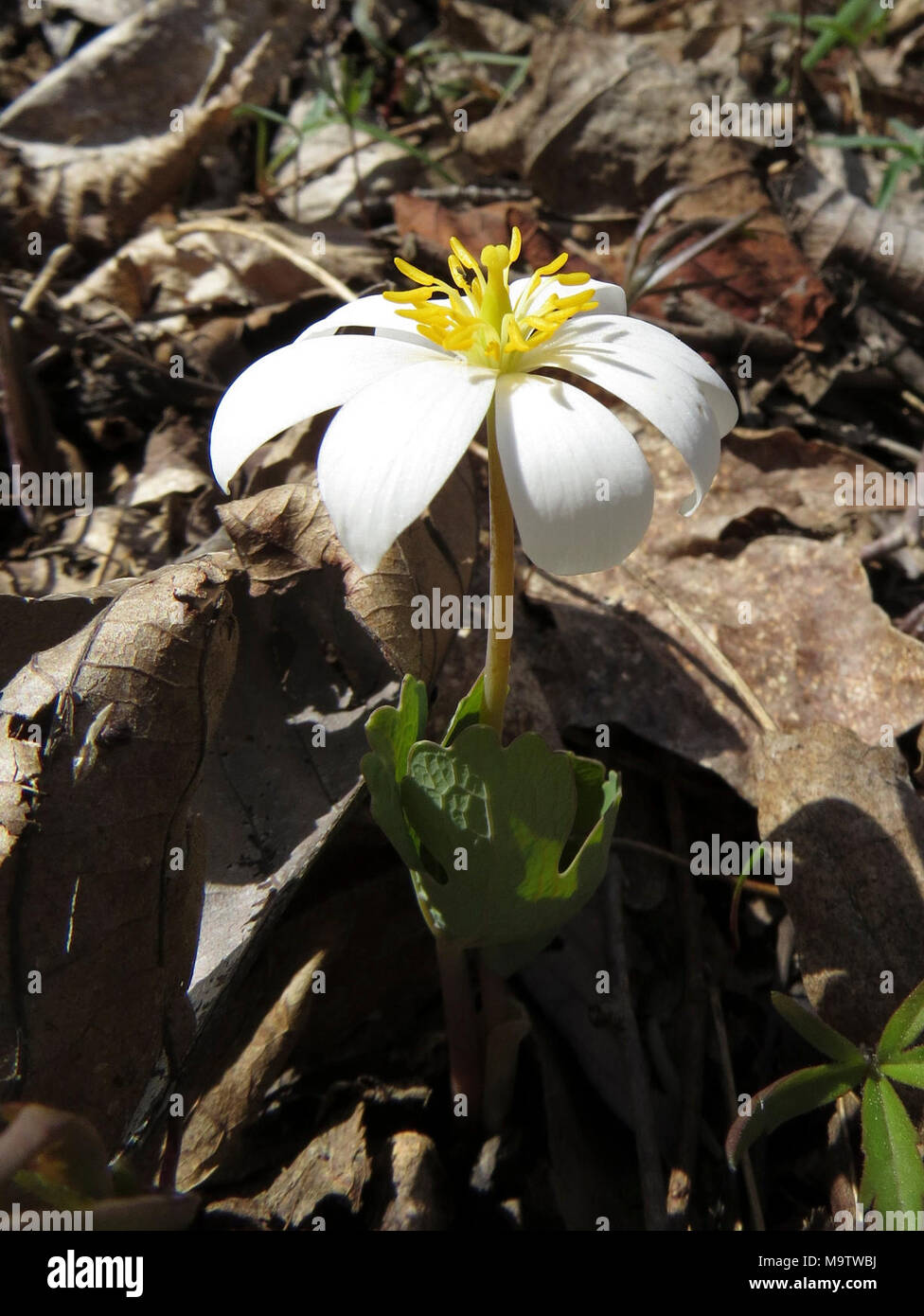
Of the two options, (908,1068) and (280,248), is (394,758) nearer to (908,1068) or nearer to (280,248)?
(908,1068)

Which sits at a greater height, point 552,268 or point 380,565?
point 552,268

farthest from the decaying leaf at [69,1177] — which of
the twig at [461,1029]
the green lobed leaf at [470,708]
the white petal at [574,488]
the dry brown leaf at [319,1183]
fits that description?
the white petal at [574,488]

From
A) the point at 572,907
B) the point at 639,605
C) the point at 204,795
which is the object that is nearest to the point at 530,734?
the point at 572,907

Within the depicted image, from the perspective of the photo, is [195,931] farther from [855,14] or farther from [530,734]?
[855,14]

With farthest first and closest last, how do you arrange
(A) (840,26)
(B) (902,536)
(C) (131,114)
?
(C) (131,114) → (A) (840,26) → (B) (902,536)

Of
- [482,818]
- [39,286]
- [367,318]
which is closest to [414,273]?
[367,318]

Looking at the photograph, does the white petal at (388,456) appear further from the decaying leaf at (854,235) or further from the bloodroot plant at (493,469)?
the decaying leaf at (854,235)
